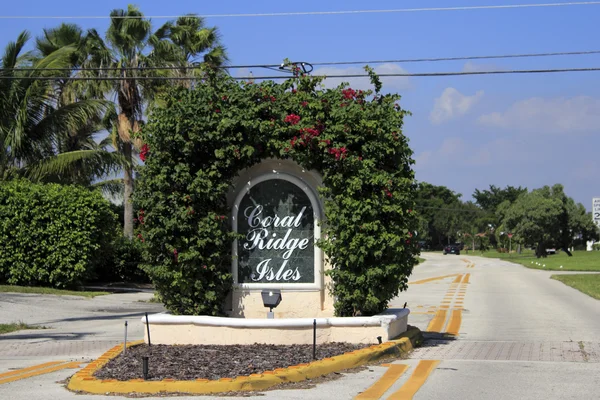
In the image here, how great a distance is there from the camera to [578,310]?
19.9 m

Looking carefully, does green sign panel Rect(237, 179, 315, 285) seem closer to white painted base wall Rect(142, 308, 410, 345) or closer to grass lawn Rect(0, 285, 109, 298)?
white painted base wall Rect(142, 308, 410, 345)

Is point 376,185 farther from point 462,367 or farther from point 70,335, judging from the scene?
point 70,335

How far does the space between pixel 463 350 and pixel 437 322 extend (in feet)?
16.2

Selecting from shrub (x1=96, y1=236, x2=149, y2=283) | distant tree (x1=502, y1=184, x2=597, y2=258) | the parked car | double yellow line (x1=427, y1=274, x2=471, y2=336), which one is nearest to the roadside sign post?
double yellow line (x1=427, y1=274, x2=471, y2=336)

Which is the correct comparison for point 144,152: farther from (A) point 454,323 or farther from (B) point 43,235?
(B) point 43,235

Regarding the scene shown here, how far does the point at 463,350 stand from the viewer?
12.3 meters

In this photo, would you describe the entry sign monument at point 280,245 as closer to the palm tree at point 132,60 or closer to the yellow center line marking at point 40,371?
the yellow center line marking at point 40,371

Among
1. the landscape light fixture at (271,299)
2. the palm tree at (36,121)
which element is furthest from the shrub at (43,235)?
the landscape light fixture at (271,299)

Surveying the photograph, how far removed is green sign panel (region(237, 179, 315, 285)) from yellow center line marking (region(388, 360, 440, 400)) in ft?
8.20

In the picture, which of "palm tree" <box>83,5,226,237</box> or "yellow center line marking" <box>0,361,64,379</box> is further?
"palm tree" <box>83,5,226,237</box>

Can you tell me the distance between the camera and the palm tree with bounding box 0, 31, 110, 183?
26.1 metres

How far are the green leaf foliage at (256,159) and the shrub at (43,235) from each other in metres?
13.9

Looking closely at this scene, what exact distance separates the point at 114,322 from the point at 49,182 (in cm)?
1242

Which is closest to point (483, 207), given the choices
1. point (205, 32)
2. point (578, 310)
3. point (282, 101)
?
point (205, 32)
